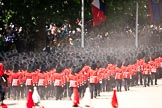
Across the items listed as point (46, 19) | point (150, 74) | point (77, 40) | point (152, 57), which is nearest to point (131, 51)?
point (152, 57)

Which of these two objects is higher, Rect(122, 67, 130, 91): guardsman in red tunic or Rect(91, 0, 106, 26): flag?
Rect(91, 0, 106, 26): flag

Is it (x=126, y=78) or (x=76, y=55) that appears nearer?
(x=126, y=78)

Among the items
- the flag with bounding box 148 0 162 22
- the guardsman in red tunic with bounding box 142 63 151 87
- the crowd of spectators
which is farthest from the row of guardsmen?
the flag with bounding box 148 0 162 22

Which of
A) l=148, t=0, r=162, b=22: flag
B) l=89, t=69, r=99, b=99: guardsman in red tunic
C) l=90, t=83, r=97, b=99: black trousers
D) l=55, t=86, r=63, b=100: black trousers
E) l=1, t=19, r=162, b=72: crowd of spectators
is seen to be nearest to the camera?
l=55, t=86, r=63, b=100: black trousers

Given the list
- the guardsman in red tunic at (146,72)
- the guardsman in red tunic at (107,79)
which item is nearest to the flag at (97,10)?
the guardsman in red tunic at (146,72)

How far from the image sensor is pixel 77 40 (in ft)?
167

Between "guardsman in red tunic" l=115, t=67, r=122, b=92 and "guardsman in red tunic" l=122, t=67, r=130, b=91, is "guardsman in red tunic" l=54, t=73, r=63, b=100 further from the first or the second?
"guardsman in red tunic" l=122, t=67, r=130, b=91

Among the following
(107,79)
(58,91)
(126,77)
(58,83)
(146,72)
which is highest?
(146,72)

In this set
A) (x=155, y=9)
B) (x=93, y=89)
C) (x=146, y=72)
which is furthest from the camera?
(x=155, y=9)

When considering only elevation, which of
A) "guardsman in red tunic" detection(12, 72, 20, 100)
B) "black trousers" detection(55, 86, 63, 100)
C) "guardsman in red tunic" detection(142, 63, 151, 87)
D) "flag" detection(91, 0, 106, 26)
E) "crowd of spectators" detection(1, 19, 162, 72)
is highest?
"flag" detection(91, 0, 106, 26)

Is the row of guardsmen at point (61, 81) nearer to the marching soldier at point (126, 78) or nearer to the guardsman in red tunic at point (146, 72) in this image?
the marching soldier at point (126, 78)

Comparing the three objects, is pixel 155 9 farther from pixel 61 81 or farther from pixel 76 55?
pixel 61 81

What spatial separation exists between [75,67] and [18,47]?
66.4ft

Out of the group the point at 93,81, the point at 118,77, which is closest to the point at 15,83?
the point at 93,81
